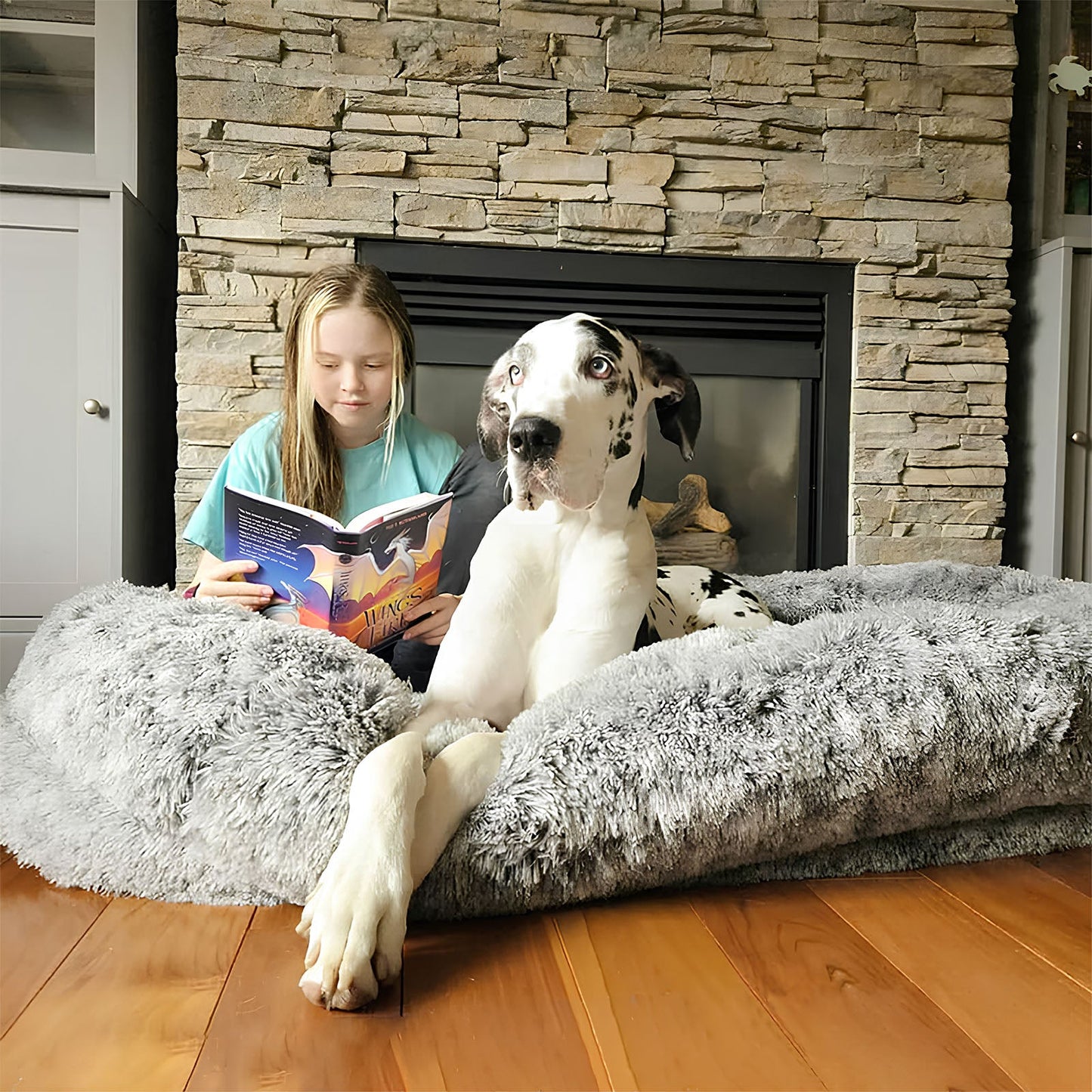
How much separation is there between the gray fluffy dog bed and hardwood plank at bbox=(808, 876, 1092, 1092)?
0.27ft

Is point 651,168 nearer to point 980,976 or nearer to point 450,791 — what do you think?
point 450,791

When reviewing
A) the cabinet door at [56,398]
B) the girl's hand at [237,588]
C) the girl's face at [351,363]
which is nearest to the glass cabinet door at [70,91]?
the cabinet door at [56,398]

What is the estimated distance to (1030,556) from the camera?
297 cm

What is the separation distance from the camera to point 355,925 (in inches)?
30.4

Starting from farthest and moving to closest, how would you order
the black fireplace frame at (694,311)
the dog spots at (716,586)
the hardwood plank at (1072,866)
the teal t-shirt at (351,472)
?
the black fireplace frame at (694,311), the teal t-shirt at (351,472), the dog spots at (716,586), the hardwood plank at (1072,866)

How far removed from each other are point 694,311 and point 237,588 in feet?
6.01

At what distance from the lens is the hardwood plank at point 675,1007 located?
69 centimetres

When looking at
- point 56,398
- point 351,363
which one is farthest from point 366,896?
point 56,398

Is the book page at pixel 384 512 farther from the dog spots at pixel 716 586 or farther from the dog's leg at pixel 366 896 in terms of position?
the dog spots at pixel 716 586

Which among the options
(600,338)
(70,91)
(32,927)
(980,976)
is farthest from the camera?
(70,91)

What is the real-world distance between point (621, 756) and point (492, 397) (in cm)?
57

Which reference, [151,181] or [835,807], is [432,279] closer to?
[151,181]

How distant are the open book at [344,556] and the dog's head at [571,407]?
0.17 metres

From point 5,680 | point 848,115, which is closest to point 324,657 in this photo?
point 5,680
